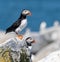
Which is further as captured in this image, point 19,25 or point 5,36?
point 19,25

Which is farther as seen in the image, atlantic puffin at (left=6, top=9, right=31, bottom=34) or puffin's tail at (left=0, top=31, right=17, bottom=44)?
atlantic puffin at (left=6, top=9, right=31, bottom=34)

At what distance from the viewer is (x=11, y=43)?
469 inches

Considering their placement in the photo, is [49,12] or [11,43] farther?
[49,12]

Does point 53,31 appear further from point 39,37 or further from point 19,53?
point 19,53

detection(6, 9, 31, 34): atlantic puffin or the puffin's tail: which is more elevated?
the puffin's tail

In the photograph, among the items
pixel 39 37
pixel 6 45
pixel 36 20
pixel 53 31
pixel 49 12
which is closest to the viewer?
pixel 6 45

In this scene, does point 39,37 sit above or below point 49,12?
above

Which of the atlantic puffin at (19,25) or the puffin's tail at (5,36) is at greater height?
the puffin's tail at (5,36)

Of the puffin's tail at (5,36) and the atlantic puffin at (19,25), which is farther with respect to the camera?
the atlantic puffin at (19,25)

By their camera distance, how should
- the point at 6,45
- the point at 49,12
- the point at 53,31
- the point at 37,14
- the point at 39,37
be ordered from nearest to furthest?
1. the point at 6,45
2. the point at 39,37
3. the point at 53,31
4. the point at 37,14
5. the point at 49,12

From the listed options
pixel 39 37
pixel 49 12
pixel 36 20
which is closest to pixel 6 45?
pixel 39 37

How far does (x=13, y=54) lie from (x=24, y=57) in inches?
19.0

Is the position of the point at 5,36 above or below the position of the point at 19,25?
above

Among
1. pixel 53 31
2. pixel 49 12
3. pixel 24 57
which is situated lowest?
pixel 49 12
